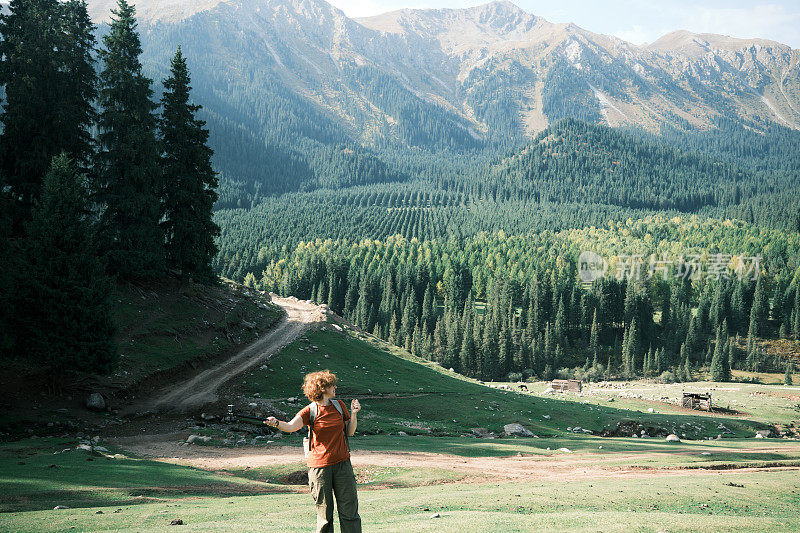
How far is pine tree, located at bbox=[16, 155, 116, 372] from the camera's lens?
3378 cm

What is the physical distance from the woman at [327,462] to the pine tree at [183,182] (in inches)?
1762

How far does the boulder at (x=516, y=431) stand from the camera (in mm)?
43781

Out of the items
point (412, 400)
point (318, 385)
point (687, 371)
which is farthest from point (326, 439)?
point (687, 371)

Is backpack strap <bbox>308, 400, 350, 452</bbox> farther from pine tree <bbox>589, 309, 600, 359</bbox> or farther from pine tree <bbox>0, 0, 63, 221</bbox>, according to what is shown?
pine tree <bbox>589, 309, 600, 359</bbox>

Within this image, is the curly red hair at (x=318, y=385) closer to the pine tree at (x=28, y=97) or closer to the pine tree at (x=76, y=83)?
the pine tree at (x=28, y=97)

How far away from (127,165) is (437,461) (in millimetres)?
37839

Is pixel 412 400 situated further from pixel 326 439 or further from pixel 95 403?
pixel 326 439

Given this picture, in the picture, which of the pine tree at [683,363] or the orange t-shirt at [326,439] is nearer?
the orange t-shirt at [326,439]

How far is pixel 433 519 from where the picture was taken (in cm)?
1544

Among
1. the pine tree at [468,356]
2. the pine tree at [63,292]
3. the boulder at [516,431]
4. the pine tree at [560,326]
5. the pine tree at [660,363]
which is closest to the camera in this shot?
the pine tree at [63,292]

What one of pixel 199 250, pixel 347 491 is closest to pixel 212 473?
pixel 347 491

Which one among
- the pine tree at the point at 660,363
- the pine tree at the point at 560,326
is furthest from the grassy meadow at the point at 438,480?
the pine tree at the point at 660,363

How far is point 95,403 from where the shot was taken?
35.6 metres

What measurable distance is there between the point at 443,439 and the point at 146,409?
21.1 m
